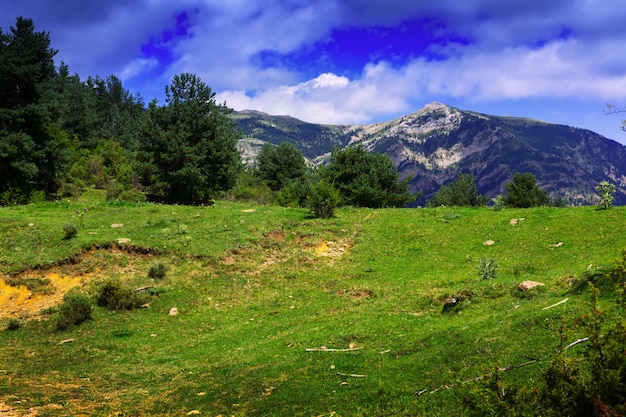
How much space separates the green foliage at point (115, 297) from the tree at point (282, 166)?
6986 centimetres

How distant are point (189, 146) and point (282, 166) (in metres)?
48.9

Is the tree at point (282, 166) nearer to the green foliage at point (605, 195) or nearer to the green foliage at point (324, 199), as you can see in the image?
the green foliage at point (324, 199)

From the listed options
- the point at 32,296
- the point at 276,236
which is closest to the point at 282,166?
the point at 276,236

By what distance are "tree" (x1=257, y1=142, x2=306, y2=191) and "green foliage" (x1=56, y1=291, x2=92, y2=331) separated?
235 feet

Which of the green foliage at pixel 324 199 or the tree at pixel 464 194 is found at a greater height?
the tree at pixel 464 194

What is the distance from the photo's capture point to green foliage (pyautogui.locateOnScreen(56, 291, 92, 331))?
20312mm

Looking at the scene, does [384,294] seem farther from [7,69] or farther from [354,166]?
[7,69]

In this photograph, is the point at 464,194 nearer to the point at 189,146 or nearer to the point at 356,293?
the point at 189,146

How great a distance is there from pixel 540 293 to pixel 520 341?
5.62m

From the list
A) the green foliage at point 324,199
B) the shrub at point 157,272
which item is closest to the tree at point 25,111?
the shrub at point 157,272

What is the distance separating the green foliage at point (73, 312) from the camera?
20312 millimetres

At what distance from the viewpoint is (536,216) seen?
3158 centimetres

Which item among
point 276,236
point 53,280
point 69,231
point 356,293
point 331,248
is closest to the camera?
point 356,293

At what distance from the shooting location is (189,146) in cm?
4550
